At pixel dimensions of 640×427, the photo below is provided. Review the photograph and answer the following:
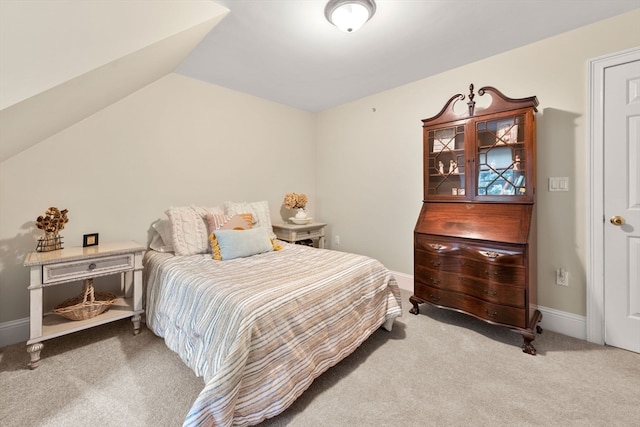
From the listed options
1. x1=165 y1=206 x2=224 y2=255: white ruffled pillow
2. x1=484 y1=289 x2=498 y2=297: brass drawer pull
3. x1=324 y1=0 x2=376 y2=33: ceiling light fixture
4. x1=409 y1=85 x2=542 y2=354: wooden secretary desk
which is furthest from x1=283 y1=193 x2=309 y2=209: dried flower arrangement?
x1=484 y1=289 x2=498 y2=297: brass drawer pull

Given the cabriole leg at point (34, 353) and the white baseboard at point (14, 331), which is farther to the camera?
the white baseboard at point (14, 331)

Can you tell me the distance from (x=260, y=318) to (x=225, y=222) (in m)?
1.42

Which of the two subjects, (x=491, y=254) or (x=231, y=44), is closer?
(x=491, y=254)

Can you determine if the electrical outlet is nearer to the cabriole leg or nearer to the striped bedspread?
the striped bedspread

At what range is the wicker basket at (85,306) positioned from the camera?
1891mm

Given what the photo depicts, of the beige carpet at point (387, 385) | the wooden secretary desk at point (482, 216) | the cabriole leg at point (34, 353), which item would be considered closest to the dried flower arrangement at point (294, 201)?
the wooden secretary desk at point (482, 216)

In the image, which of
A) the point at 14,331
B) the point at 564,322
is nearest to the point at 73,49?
the point at 14,331

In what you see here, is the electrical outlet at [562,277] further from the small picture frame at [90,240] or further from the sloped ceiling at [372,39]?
the small picture frame at [90,240]

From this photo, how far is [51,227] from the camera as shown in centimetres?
199

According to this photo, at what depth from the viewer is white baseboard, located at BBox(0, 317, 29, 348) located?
1973 millimetres

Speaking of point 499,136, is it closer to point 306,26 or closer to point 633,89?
point 633,89

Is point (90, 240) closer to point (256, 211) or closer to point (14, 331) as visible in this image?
point (14, 331)

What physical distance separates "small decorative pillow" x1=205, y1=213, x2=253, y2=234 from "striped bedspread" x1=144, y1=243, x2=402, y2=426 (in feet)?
1.20

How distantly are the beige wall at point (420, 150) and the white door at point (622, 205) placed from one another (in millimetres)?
135
